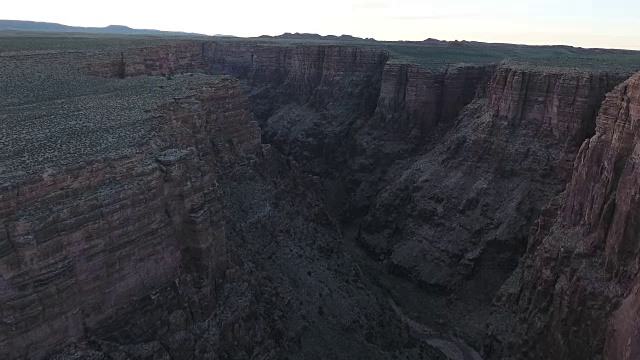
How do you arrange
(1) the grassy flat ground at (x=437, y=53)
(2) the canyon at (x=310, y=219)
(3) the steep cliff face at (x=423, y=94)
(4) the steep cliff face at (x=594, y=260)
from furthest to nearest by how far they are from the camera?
(3) the steep cliff face at (x=423, y=94) < (1) the grassy flat ground at (x=437, y=53) < (4) the steep cliff face at (x=594, y=260) < (2) the canyon at (x=310, y=219)

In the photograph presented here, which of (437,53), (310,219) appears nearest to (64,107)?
(310,219)

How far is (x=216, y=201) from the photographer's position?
2912 cm

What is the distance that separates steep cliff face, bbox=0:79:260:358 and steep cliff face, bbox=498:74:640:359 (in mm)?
19188

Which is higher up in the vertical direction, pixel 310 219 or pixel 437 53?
pixel 437 53

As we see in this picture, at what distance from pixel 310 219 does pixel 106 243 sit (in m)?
21.5

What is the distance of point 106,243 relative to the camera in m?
22.6

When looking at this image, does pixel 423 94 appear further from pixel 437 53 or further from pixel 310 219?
pixel 437 53

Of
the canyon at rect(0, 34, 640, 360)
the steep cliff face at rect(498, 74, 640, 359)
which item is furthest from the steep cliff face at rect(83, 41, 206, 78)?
the steep cliff face at rect(498, 74, 640, 359)

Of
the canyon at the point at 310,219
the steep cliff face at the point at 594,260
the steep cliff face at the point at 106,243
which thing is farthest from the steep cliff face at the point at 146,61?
the steep cliff face at the point at 594,260

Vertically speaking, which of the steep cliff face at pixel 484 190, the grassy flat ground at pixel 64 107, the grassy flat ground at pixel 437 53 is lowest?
the steep cliff face at pixel 484 190

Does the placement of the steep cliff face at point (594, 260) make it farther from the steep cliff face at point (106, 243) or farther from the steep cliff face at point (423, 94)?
the steep cliff face at point (423, 94)

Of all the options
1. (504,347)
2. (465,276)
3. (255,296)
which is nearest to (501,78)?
(465,276)

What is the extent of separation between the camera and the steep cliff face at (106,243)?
19.7m

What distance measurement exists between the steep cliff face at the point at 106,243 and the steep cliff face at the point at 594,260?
1919cm
